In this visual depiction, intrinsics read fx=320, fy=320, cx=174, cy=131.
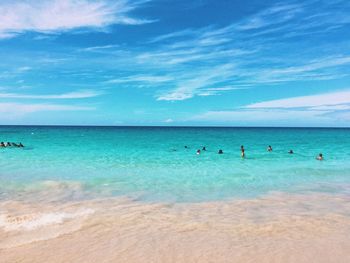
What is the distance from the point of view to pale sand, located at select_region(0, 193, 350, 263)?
6.65 m

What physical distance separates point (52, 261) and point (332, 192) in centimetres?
1093

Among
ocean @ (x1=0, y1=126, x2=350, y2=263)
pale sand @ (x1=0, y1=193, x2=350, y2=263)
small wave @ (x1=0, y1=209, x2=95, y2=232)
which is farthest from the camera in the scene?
small wave @ (x1=0, y1=209, x2=95, y2=232)

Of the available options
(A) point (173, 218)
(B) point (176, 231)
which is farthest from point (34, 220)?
(B) point (176, 231)

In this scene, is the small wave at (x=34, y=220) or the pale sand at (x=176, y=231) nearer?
the pale sand at (x=176, y=231)

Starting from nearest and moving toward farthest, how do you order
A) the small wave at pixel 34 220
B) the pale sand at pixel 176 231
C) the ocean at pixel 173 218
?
1. the pale sand at pixel 176 231
2. the ocean at pixel 173 218
3. the small wave at pixel 34 220

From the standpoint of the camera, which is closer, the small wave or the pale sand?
the pale sand

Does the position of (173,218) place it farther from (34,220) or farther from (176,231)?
(34,220)

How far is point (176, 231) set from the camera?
808cm

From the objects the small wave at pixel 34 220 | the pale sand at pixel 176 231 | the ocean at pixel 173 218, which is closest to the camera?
the pale sand at pixel 176 231

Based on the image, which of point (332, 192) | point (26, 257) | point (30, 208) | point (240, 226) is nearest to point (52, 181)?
point (30, 208)

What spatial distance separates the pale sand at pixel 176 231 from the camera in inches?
262

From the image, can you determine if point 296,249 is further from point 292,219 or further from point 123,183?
point 123,183

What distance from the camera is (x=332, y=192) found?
1287 cm

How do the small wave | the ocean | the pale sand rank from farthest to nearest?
the small wave → the ocean → the pale sand
